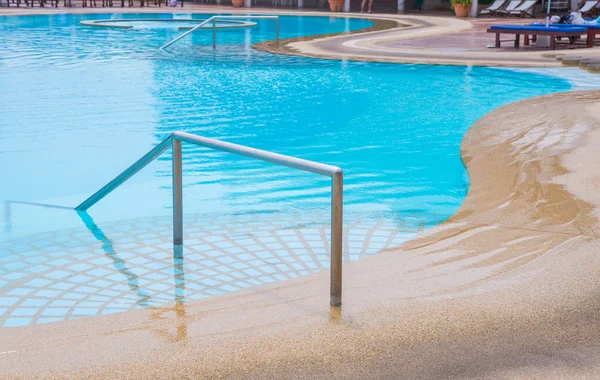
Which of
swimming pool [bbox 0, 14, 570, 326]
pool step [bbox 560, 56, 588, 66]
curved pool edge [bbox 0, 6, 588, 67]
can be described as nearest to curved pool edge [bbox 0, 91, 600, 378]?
swimming pool [bbox 0, 14, 570, 326]

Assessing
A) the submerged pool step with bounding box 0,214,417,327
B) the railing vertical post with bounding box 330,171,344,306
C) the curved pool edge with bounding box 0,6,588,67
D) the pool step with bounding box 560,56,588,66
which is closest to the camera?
the railing vertical post with bounding box 330,171,344,306

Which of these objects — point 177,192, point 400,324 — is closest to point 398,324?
point 400,324

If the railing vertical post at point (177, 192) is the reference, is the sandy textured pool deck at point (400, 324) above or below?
below

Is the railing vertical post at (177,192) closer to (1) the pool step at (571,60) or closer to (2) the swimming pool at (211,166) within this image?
(2) the swimming pool at (211,166)

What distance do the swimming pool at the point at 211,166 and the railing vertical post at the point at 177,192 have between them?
0.15 meters

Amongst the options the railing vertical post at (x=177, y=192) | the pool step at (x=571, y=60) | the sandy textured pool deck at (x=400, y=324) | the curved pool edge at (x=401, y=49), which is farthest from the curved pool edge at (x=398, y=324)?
the curved pool edge at (x=401, y=49)

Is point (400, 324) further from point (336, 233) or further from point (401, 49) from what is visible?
point (401, 49)

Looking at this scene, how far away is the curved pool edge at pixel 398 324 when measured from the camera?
3002 millimetres

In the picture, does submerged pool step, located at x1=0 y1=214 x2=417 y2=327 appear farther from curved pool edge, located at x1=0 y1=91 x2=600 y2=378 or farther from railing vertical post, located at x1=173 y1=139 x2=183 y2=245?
curved pool edge, located at x1=0 y1=91 x2=600 y2=378

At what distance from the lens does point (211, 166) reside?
309 inches

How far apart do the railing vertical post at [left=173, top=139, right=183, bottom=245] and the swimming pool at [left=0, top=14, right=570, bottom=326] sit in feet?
0.51

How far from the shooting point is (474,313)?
3.48 m

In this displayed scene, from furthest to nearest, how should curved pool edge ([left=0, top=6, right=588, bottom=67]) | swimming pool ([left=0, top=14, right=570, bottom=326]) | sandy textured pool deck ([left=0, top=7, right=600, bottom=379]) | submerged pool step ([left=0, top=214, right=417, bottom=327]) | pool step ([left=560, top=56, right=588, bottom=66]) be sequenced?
1. curved pool edge ([left=0, top=6, right=588, bottom=67])
2. pool step ([left=560, top=56, right=588, bottom=66])
3. swimming pool ([left=0, top=14, right=570, bottom=326])
4. submerged pool step ([left=0, top=214, right=417, bottom=327])
5. sandy textured pool deck ([left=0, top=7, right=600, bottom=379])

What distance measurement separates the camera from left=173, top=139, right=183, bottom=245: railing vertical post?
4445 millimetres
